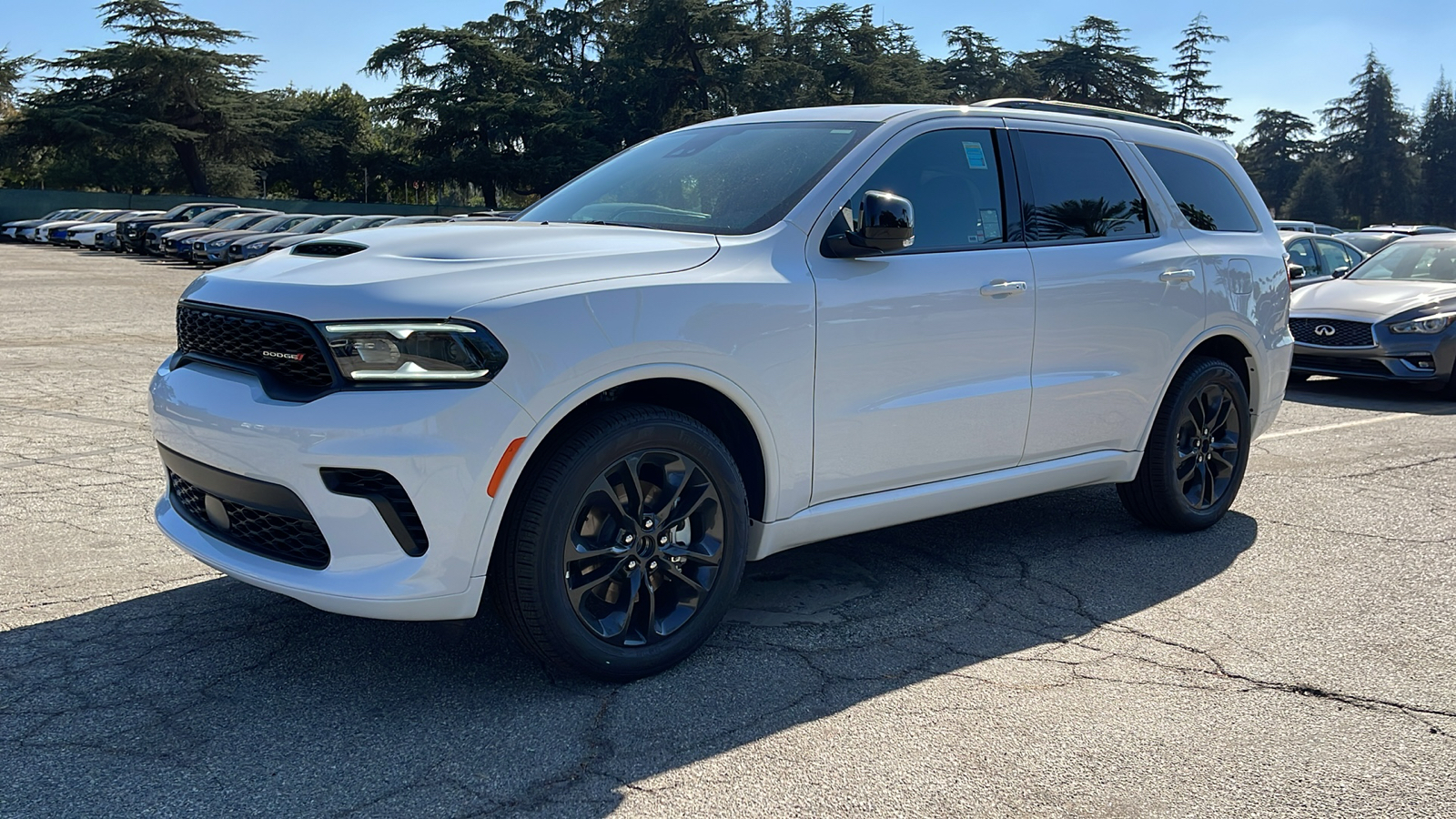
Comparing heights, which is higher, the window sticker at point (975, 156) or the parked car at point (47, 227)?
the window sticker at point (975, 156)

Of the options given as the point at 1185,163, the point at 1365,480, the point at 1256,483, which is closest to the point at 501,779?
the point at 1185,163

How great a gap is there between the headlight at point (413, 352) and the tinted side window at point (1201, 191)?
11.7 feet

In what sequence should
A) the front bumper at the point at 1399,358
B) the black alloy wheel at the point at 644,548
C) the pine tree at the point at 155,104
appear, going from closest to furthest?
the black alloy wheel at the point at 644,548 < the front bumper at the point at 1399,358 < the pine tree at the point at 155,104

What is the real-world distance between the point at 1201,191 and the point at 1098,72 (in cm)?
8249

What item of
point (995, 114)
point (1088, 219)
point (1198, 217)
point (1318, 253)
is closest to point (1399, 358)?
point (1318, 253)

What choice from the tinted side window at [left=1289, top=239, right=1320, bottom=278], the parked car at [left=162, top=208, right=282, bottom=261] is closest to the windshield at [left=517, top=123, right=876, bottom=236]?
the tinted side window at [left=1289, top=239, right=1320, bottom=278]

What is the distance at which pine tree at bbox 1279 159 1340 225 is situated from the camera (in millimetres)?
91312

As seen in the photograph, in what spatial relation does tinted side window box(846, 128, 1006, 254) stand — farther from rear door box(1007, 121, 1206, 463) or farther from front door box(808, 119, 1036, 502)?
rear door box(1007, 121, 1206, 463)

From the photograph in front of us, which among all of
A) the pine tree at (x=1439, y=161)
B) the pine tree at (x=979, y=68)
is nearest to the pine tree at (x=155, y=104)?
the pine tree at (x=979, y=68)

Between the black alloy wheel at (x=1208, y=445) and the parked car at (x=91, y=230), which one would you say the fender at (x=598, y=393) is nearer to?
the black alloy wheel at (x=1208, y=445)

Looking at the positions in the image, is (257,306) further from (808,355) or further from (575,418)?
(808,355)

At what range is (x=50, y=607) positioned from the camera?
423 cm

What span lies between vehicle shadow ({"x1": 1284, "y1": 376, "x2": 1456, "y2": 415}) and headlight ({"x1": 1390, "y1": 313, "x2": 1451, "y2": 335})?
2.11ft

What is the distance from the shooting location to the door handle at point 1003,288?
4.48 m
